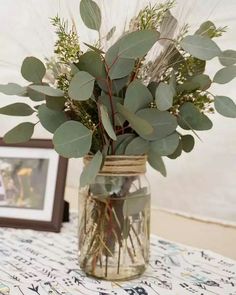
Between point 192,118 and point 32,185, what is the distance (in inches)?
22.0

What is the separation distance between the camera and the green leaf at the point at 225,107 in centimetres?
75

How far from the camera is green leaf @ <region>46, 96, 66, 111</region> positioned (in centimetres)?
76

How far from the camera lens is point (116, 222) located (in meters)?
0.82

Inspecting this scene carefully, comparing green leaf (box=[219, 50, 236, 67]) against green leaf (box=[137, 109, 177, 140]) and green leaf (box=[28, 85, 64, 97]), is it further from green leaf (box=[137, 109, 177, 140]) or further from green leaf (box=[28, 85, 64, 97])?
green leaf (box=[28, 85, 64, 97])

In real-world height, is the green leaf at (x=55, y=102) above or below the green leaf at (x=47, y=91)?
below

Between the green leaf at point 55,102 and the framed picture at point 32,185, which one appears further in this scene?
the framed picture at point 32,185

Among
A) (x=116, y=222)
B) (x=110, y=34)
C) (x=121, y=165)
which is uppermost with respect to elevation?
(x=110, y=34)

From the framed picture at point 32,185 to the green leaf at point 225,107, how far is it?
1.67ft

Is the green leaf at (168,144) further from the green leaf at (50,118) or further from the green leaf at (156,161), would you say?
the green leaf at (50,118)

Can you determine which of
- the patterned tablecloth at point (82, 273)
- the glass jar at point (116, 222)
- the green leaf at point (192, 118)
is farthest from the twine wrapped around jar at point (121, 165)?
the patterned tablecloth at point (82, 273)

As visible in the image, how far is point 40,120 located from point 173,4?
0.31 meters

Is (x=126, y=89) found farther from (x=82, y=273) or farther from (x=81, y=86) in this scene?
(x=82, y=273)

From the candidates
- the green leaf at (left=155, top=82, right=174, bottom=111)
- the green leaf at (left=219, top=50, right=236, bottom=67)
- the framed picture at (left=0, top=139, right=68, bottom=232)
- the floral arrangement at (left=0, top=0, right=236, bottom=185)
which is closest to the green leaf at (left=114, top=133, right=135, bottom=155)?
the floral arrangement at (left=0, top=0, right=236, bottom=185)

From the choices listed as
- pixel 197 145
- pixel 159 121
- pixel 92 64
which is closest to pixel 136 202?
pixel 159 121
